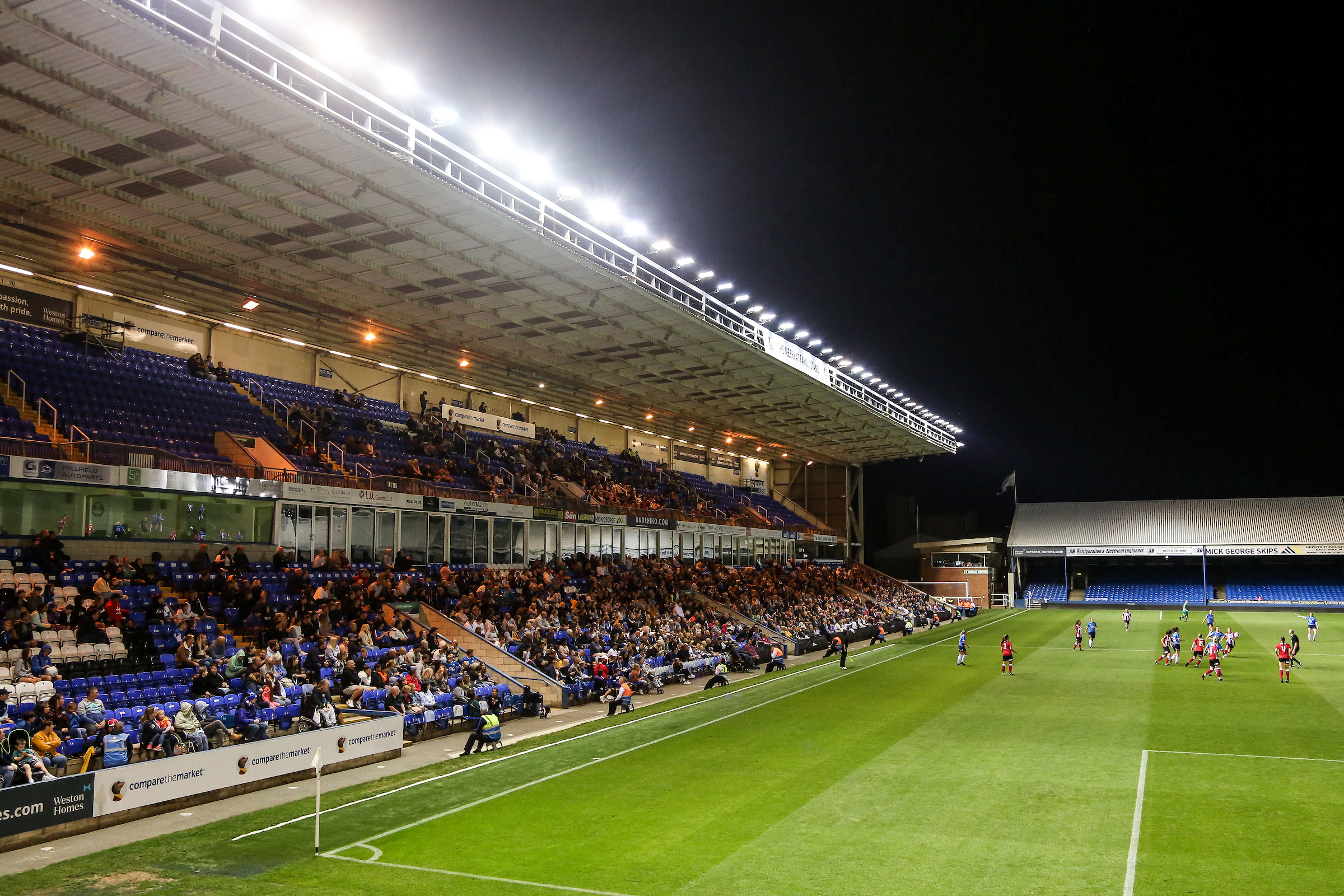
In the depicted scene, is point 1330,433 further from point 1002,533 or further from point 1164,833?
point 1164,833

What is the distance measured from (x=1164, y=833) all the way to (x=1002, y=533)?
70.5 metres

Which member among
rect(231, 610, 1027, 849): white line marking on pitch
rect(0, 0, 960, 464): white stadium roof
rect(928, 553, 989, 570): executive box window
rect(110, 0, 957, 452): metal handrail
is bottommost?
rect(231, 610, 1027, 849): white line marking on pitch

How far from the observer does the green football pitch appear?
38.9 feet

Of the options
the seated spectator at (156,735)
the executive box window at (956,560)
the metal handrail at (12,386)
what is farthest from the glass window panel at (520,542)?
the executive box window at (956,560)

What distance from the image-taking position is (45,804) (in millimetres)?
13328

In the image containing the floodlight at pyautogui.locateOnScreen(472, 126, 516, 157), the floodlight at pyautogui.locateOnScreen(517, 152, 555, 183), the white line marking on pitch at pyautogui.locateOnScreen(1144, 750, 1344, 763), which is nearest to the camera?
the white line marking on pitch at pyautogui.locateOnScreen(1144, 750, 1344, 763)

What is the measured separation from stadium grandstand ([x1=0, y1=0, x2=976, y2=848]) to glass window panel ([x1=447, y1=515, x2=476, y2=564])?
5.4 inches

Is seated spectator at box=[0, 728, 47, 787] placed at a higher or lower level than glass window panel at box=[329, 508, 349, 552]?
lower

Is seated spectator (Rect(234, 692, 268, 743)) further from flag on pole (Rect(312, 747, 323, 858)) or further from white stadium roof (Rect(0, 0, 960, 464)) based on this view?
white stadium roof (Rect(0, 0, 960, 464))

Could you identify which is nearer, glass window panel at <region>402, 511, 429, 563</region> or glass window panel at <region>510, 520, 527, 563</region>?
glass window panel at <region>402, 511, 429, 563</region>

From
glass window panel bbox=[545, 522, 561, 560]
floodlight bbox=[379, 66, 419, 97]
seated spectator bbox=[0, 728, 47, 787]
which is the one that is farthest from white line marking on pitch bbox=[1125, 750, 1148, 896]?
glass window panel bbox=[545, 522, 561, 560]

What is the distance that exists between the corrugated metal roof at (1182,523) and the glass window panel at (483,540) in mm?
52762

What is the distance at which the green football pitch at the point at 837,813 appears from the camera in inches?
467

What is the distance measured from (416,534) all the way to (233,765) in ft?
59.8
